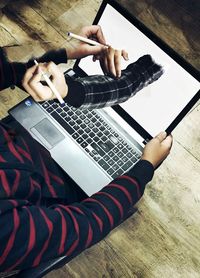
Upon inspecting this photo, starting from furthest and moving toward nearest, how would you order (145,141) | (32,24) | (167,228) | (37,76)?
(32,24) < (167,228) < (145,141) < (37,76)

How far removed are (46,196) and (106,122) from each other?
0.34m

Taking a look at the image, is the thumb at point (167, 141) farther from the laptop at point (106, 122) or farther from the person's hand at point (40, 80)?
the person's hand at point (40, 80)

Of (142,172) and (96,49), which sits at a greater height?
(96,49)

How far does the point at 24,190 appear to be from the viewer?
897mm

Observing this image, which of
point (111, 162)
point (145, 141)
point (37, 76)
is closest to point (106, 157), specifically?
point (111, 162)

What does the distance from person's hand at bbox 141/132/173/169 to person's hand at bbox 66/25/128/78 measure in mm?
223

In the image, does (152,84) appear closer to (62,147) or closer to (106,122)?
(106,122)

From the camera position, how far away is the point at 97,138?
1.21m

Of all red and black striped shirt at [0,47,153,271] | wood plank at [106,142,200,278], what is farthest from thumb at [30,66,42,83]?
wood plank at [106,142,200,278]

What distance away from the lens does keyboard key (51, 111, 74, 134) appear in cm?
122

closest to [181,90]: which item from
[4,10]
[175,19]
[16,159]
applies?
[16,159]

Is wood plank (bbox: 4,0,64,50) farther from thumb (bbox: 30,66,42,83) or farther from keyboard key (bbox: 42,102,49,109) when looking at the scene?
thumb (bbox: 30,66,42,83)

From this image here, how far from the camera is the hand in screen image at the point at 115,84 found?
3.59 ft

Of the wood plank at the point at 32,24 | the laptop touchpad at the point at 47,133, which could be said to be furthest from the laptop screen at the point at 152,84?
the wood plank at the point at 32,24
